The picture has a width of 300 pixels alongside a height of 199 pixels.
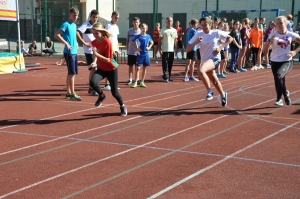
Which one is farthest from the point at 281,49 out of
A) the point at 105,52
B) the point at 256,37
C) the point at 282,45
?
the point at 256,37

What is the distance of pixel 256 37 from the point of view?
1966 cm

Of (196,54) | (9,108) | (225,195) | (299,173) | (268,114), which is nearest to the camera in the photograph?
→ (225,195)

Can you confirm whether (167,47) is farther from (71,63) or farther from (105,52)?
(105,52)

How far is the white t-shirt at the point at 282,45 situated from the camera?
9609mm

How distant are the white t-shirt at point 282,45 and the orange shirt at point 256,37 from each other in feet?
33.2

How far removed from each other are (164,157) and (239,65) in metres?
13.6

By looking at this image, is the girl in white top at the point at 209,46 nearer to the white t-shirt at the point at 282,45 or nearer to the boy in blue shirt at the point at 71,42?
the white t-shirt at the point at 282,45

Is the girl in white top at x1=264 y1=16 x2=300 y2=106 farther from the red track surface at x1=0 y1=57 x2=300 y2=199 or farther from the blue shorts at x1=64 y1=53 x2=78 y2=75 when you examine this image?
the blue shorts at x1=64 y1=53 x2=78 y2=75

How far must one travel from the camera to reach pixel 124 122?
845 centimetres

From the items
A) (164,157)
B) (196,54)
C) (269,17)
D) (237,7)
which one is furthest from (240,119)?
(237,7)

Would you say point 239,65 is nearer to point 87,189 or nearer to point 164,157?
point 164,157

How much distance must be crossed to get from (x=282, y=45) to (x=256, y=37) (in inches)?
405

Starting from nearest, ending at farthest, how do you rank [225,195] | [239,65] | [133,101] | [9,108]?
1. [225,195]
2. [9,108]
3. [133,101]
4. [239,65]

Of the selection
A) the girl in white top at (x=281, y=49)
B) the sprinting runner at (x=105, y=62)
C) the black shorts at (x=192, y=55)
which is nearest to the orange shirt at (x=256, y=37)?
the black shorts at (x=192, y=55)
